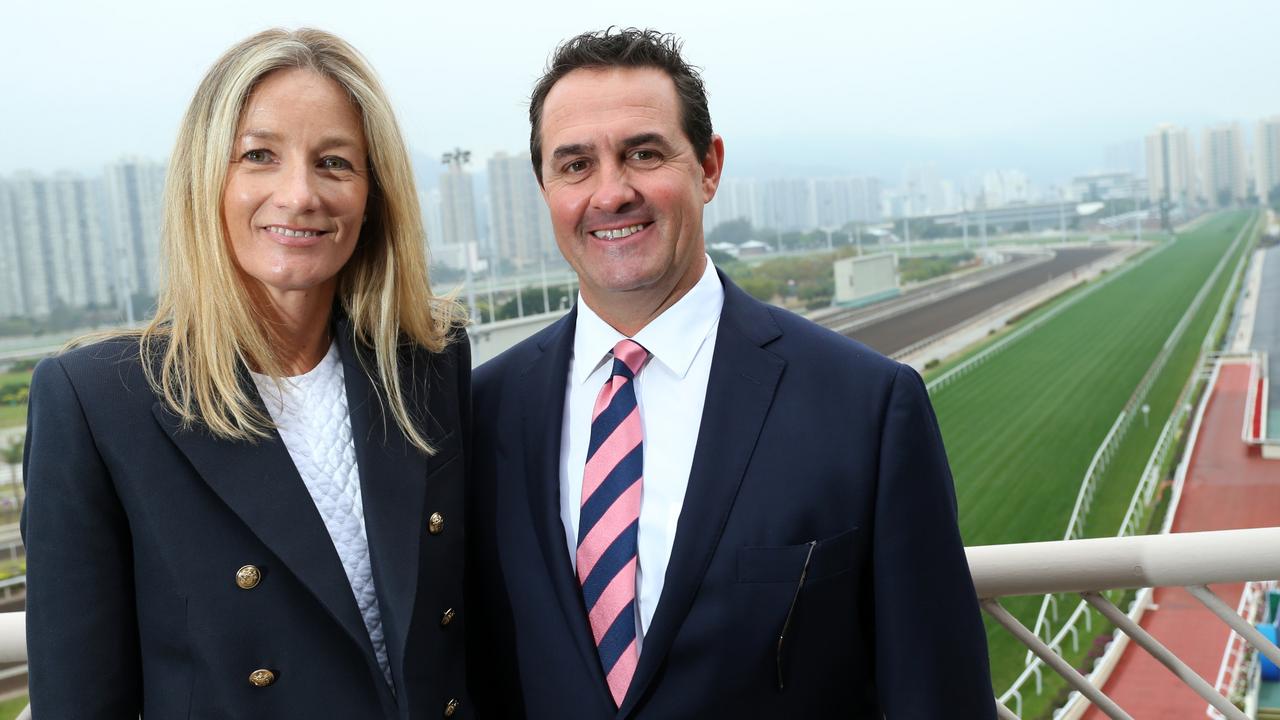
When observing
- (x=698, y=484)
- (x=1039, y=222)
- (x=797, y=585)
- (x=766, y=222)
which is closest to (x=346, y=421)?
(x=698, y=484)

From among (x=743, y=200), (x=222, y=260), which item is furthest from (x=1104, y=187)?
(x=222, y=260)

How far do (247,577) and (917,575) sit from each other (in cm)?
67

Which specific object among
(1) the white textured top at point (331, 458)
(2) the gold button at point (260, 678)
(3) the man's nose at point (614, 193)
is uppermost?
(3) the man's nose at point (614, 193)

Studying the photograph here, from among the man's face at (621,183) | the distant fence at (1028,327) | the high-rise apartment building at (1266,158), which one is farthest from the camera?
the distant fence at (1028,327)

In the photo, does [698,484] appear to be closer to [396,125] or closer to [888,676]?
[888,676]

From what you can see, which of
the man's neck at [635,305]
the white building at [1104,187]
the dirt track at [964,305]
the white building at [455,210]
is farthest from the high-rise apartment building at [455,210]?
the white building at [1104,187]

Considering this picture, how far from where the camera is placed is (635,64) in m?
1.18

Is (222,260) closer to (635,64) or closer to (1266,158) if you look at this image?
(635,64)

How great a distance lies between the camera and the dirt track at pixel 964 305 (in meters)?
14.8

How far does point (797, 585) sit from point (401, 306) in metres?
0.55

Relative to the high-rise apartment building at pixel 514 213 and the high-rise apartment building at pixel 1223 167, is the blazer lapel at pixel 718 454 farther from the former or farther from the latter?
the high-rise apartment building at pixel 1223 167

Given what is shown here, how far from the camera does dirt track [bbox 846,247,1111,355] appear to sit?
48.6 ft

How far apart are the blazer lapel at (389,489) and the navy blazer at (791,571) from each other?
0.12 meters

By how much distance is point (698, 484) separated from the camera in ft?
3.55
